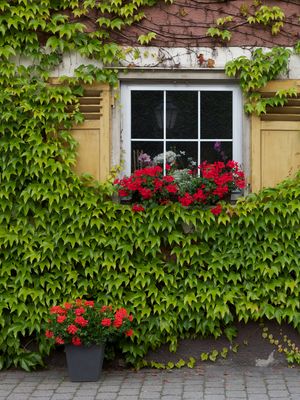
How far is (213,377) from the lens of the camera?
8.53 m

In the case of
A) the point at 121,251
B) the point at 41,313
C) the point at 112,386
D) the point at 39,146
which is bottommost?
the point at 112,386

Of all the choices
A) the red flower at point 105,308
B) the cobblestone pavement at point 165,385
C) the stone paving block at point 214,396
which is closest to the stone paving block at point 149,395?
the cobblestone pavement at point 165,385

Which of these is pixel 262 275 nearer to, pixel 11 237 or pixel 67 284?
pixel 67 284

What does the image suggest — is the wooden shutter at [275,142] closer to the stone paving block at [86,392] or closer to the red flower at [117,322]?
the red flower at [117,322]

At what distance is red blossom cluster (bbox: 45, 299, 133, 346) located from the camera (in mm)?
8148

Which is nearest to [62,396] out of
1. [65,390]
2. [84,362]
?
[65,390]

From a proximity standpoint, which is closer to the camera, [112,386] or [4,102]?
[112,386]

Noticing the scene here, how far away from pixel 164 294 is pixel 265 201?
1416 mm

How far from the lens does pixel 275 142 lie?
902cm

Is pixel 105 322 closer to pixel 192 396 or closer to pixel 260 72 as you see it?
pixel 192 396

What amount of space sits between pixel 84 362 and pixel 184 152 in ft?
8.05

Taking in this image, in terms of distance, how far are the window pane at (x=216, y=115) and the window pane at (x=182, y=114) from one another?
9cm

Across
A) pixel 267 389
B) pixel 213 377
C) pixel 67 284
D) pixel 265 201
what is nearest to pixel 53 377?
pixel 67 284

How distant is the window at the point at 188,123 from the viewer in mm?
9172
